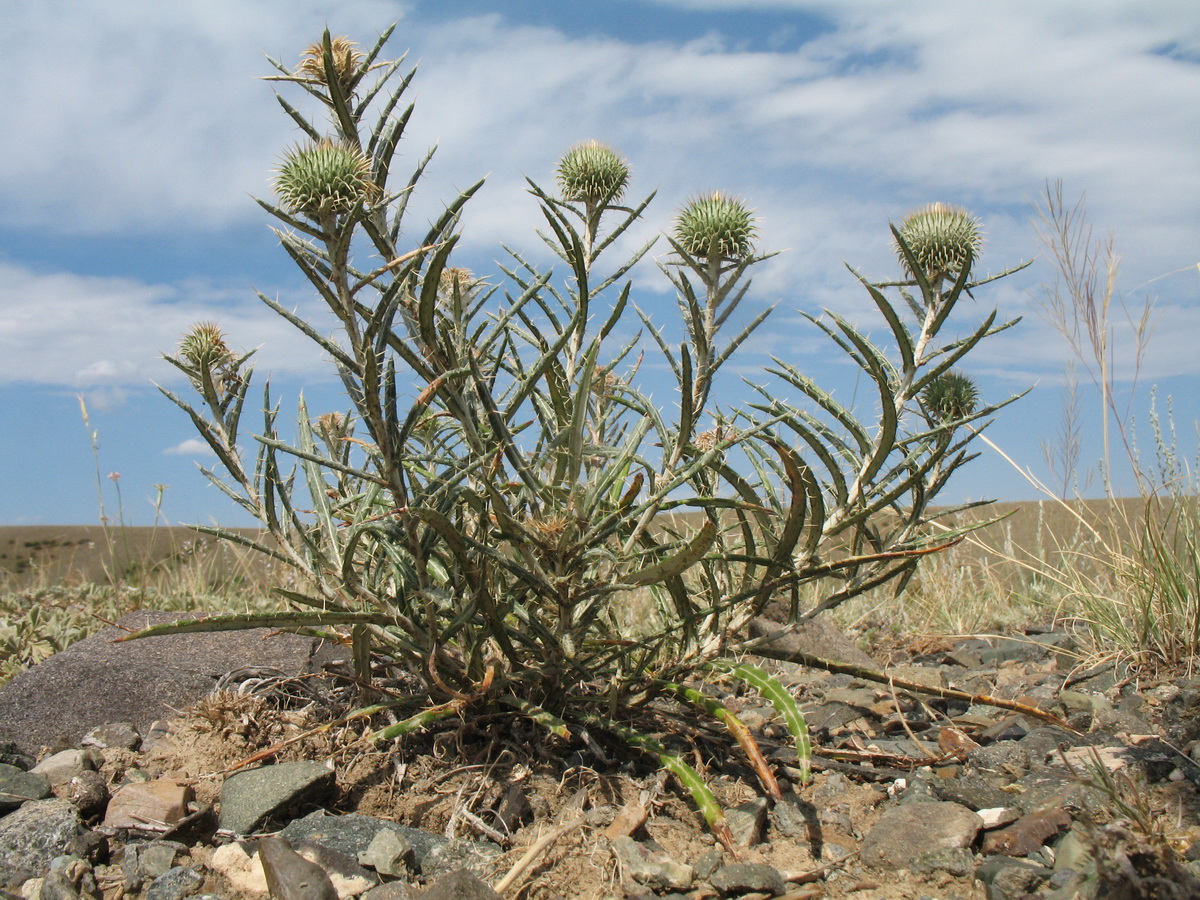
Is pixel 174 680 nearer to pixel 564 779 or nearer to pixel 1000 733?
pixel 564 779

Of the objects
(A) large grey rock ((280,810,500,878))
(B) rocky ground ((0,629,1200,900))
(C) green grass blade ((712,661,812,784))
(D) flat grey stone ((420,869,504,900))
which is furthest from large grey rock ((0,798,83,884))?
(C) green grass blade ((712,661,812,784))

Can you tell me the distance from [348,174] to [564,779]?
6.05ft

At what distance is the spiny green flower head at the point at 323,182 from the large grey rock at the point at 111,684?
1.92 metres

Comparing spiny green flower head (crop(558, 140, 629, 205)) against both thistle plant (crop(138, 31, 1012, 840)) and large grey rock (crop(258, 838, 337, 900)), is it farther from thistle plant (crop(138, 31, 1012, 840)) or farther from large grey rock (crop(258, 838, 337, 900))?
large grey rock (crop(258, 838, 337, 900))

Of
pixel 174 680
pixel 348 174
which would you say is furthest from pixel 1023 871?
pixel 174 680

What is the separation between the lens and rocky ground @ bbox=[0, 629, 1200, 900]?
2.28 metres

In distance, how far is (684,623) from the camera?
277cm

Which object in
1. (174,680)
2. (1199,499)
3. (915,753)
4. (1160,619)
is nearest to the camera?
(915,753)

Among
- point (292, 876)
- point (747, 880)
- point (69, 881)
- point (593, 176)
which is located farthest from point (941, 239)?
point (69, 881)

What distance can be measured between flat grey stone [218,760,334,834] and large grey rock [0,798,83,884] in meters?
0.42

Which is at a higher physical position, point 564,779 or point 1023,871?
point 564,779

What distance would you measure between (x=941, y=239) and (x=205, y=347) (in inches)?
101

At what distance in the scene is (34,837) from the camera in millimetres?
2557

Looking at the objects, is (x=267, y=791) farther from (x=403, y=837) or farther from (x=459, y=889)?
(x=459, y=889)
